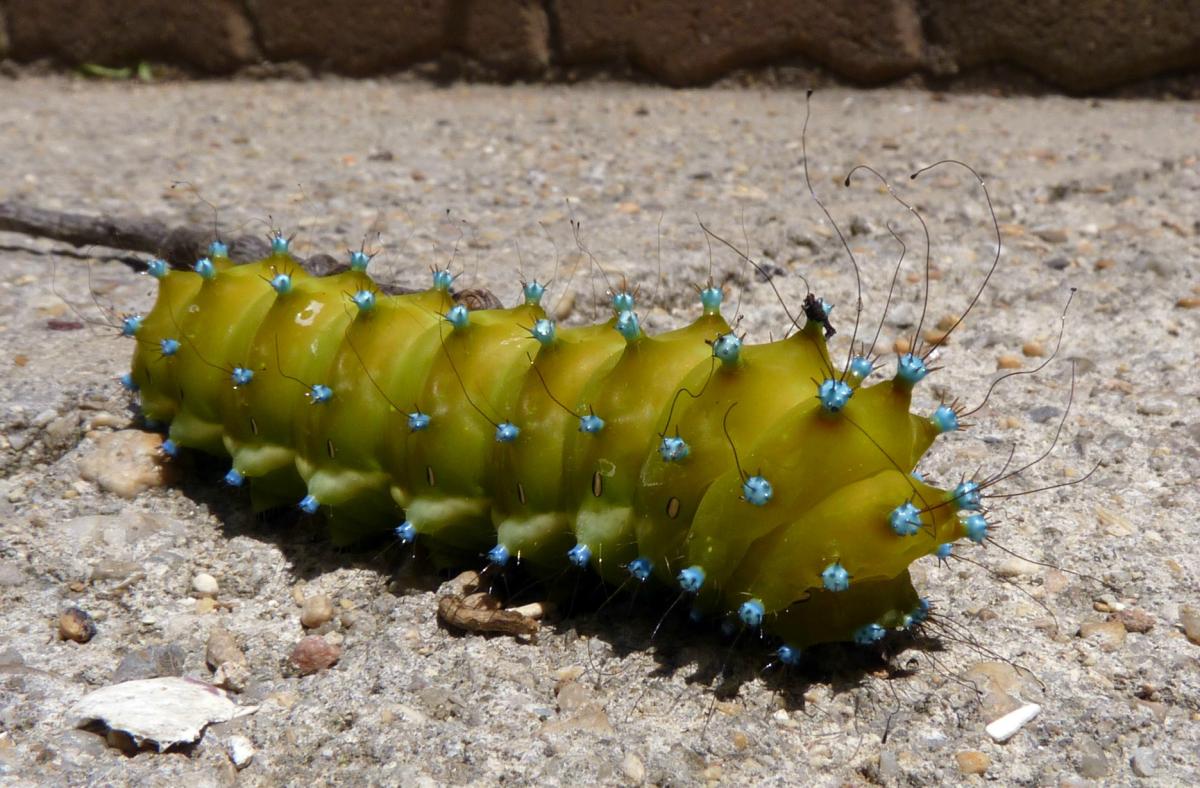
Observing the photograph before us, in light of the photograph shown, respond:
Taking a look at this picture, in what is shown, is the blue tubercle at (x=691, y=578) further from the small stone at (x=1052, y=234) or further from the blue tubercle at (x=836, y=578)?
the small stone at (x=1052, y=234)

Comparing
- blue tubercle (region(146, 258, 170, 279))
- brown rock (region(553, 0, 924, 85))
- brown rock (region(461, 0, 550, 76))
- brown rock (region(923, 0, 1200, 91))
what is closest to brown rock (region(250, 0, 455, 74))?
brown rock (region(461, 0, 550, 76))

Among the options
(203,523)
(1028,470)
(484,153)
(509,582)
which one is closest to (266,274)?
(203,523)

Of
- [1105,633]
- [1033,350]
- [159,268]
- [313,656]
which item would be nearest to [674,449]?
[313,656]

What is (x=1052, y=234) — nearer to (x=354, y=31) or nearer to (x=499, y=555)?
(x=499, y=555)

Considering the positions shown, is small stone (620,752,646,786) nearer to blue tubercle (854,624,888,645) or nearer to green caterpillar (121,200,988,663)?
green caterpillar (121,200,988,663)

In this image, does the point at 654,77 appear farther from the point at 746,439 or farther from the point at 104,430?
the point at 746,439
